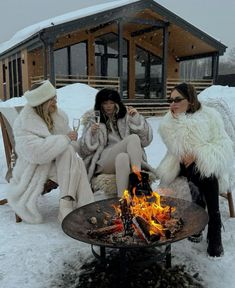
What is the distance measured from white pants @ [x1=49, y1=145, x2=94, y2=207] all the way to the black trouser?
1020 mm

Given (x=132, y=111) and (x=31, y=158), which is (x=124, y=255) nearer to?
(x=31, y=158)

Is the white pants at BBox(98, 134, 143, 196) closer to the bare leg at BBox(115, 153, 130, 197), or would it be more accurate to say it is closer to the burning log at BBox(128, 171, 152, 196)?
the bare leg at BBox(115, 153, 130, 197)

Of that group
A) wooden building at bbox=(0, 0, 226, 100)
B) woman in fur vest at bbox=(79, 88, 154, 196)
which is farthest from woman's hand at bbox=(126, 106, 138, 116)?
wooden building at bbox=(0, 0, 226, 100)

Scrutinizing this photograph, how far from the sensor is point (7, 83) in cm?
1708

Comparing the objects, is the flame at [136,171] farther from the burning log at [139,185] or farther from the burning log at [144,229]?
the burning log at [144,229]

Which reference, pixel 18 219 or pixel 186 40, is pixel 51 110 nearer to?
pixel 18 219

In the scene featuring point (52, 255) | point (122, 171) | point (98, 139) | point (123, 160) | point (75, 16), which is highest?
point (75, 16)

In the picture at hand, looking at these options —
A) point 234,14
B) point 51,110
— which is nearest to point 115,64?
point 51,110

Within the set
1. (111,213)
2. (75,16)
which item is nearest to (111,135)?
(111,213)

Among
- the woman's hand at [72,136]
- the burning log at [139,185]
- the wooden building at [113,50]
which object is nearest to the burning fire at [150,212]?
the burning log at [139,185]

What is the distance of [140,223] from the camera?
2.14 m

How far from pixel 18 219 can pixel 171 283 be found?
69.0 inches

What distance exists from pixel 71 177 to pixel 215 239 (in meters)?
1.38

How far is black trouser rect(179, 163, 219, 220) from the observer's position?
107 inches
